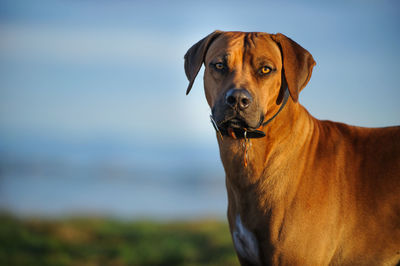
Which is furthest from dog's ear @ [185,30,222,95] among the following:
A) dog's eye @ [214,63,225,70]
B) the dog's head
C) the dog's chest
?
the dog's chest

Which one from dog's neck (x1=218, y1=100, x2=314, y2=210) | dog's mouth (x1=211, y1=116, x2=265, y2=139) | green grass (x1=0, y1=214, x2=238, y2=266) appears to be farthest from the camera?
green grass (x1=0, y1=214, x2=238, y2=266)

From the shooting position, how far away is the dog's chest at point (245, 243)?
9.68 feet

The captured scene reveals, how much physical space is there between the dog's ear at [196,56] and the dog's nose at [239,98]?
0.65 m

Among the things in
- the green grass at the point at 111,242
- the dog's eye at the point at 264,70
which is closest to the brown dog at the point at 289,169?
the dog's eye at the point at 264,70

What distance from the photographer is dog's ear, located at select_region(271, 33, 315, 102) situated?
9.74 ft

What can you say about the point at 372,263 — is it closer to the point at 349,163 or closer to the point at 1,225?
the point at 349,163

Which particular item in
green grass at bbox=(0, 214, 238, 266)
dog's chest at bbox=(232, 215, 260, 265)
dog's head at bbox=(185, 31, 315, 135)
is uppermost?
dog's head at bbox=(185, 31, 315, 135)

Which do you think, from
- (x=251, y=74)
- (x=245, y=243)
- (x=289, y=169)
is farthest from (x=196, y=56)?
(x=245, y=243)

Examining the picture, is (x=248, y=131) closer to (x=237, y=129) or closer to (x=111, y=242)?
(x=237, y=129)

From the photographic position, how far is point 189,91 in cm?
335

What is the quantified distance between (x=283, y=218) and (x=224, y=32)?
1.66 meters

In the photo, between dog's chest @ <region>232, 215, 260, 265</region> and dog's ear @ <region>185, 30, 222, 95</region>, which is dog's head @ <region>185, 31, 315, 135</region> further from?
dog's chest @ <region>232, 215, 260, 265</region>

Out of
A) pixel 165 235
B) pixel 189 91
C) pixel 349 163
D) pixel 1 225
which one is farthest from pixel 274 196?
pixel 1 225

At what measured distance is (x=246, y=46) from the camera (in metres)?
3.05
